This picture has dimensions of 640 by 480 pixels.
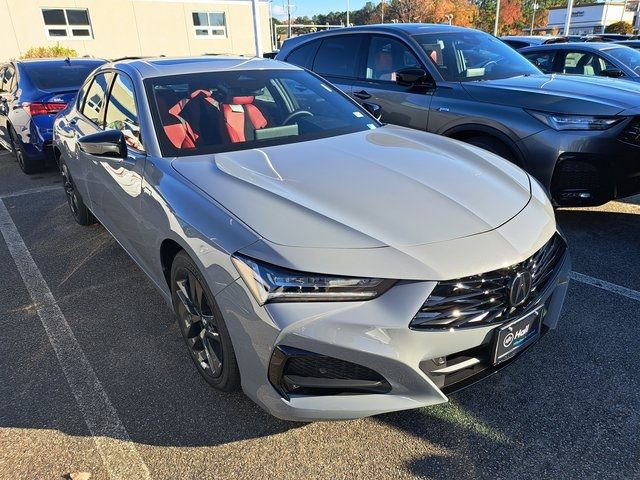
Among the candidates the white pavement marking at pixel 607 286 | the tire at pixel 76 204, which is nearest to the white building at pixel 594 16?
the white pavement marking at pixel 607 286

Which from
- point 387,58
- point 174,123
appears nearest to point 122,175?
point 174,123

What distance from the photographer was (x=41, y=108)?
653cm

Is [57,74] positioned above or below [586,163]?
above

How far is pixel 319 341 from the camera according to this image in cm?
179

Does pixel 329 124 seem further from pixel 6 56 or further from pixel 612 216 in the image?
pixel 6 56

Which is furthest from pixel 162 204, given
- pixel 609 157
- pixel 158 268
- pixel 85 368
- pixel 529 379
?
pixel 609 157

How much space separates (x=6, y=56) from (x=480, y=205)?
2414 centimetres

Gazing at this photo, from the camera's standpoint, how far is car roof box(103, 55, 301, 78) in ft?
10.8

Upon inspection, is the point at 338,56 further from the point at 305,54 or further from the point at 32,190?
the point at 32,190

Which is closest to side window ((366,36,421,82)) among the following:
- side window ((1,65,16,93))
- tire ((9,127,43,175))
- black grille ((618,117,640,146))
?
black grille ((618,117,640,146))

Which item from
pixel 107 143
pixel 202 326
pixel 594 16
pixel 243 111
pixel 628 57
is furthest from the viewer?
pixel 594 16

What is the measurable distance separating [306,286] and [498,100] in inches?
130

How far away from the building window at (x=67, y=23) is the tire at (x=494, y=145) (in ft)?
75.1

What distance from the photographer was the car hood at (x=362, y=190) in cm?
199
